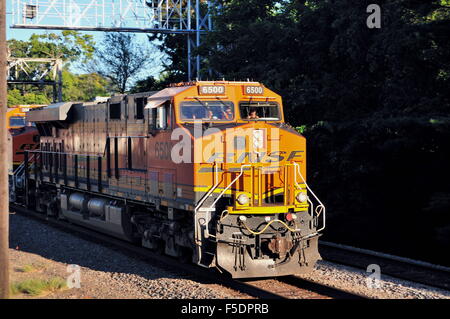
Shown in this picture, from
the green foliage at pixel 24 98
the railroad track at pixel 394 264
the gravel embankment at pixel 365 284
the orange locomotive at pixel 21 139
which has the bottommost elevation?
the railroad track at pixel 394 264

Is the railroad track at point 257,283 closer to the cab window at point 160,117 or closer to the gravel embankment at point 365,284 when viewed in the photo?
the gravel embankment at point 365,284

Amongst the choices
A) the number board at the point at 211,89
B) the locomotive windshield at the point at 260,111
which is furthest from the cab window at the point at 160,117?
the locomotive windshield at the point at 260,111

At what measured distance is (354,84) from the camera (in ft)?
63.2

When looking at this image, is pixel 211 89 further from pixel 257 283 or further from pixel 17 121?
pixel 17 121

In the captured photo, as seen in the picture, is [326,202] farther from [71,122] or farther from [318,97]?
[71,122]

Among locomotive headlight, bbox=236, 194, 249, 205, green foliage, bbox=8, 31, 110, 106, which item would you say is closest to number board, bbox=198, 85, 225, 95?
locomotive headlight, bbox=236, 194, 249, 205

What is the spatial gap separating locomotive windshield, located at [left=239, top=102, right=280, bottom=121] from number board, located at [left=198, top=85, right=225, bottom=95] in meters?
0.51

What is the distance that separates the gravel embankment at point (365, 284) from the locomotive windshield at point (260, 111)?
133 inches

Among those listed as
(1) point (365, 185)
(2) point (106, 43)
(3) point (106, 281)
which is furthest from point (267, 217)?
(2) point (106, 43)

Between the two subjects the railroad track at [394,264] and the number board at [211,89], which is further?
the number board at [211,89]

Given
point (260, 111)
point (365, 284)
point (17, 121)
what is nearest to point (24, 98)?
point (17, 121)

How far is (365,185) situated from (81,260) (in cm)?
793

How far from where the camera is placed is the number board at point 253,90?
45.0 ft

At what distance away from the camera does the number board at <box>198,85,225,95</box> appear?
13312mm
